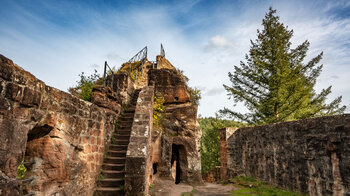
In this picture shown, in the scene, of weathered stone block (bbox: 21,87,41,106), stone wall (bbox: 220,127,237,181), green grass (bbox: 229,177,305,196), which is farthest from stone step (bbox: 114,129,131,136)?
stone wall (bbox: 220,127,237,181)

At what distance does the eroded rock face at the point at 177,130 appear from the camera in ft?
28.7

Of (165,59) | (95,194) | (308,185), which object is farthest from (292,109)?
(95,194)

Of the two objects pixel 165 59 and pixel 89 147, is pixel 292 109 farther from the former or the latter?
pixel 89 147

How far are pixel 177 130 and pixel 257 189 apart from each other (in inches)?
151

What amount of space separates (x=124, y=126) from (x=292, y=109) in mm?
10945

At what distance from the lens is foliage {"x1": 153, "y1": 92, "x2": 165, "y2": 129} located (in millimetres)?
9156

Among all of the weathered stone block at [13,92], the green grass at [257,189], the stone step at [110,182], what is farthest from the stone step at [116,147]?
the green grass at [257,189]

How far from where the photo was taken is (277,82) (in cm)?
1388

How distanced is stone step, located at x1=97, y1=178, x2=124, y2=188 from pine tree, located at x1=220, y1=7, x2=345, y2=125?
1115 cm

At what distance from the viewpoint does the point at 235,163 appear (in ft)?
39.4

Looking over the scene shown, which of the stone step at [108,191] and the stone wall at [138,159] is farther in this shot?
the stone wall at [138,159]

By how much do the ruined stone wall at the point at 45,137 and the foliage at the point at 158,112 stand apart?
12.8 feet

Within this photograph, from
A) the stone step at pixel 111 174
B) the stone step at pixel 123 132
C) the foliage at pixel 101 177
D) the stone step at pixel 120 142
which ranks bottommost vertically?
the foliage at pixel 101 177

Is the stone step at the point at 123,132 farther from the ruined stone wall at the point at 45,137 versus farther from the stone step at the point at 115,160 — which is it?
the ruined stone wall at the point at 45,137
